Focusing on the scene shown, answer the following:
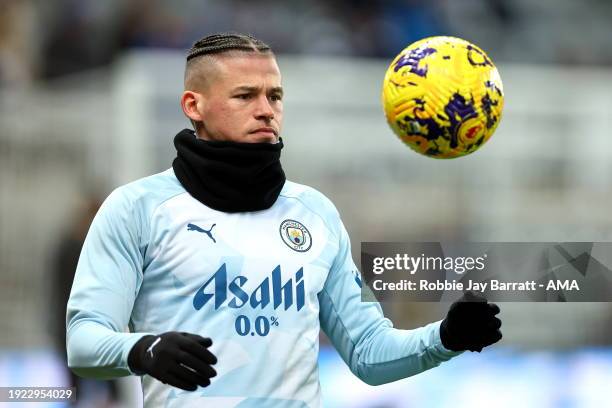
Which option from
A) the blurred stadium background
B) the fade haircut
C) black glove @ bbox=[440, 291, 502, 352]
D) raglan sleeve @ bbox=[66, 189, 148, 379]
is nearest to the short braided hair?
the fade haircut

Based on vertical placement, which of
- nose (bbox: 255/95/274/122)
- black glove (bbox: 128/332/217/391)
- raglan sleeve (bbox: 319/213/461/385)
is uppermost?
nose (bbox: 255/95/274/122)

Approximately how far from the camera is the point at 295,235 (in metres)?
3.35

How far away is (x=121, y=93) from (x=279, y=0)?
3331 mm

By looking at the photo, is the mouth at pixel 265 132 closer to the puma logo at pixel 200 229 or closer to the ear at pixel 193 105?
the ear at pixel 193 105

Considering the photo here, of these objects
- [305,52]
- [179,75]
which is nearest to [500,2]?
[305,52]

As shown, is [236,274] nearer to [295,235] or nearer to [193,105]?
[295,235]

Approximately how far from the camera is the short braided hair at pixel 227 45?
3363mm

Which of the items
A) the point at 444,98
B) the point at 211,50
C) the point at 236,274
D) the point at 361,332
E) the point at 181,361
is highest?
→ the point at 211,50

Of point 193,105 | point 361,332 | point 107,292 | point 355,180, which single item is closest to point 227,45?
point 193,105

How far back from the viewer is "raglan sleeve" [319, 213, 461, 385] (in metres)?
3.29

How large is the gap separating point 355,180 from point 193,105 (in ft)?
18.0

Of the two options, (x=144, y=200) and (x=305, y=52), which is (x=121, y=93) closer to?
(x=305, y=52)

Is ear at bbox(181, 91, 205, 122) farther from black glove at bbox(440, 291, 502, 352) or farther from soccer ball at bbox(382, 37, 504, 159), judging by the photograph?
black glove at bbox(440, 291, 502, 352)

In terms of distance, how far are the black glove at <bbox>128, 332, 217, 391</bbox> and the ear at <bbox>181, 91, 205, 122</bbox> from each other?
2.85 feet
